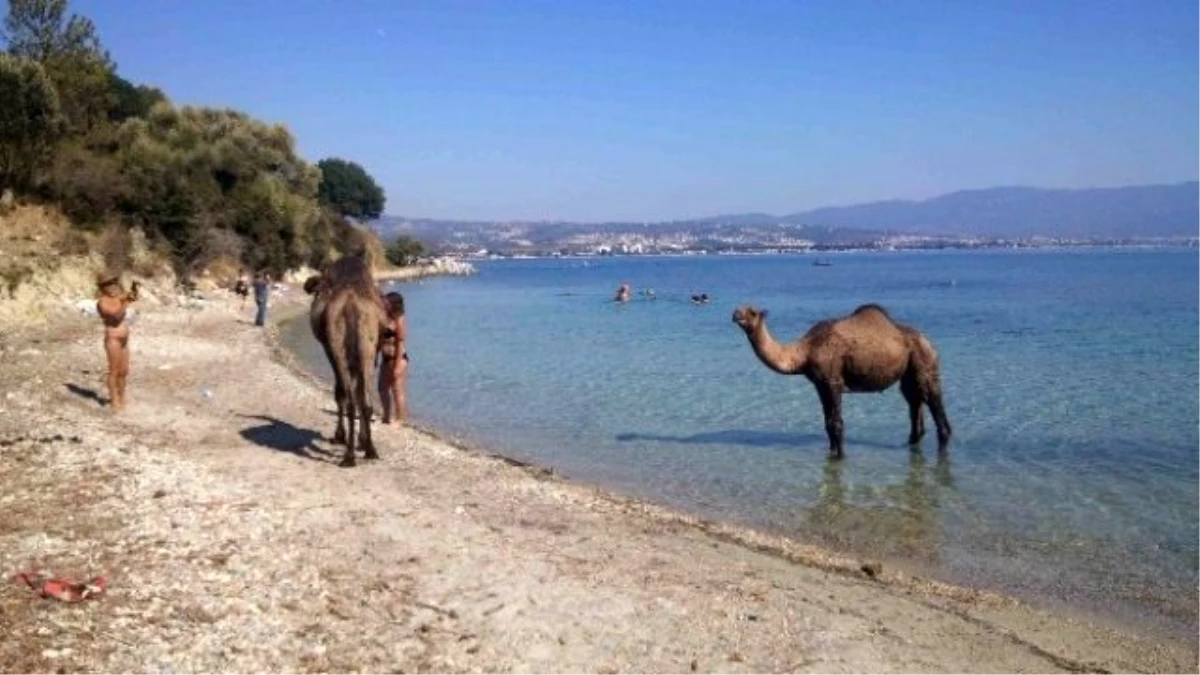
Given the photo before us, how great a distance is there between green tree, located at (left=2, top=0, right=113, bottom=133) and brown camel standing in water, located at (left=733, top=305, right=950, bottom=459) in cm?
3843

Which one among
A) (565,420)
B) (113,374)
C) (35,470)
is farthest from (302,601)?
(565,420)

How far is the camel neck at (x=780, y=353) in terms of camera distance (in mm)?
16438

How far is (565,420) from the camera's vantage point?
67.1 feet

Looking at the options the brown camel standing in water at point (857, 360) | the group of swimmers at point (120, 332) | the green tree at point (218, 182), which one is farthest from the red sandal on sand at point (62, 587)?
the green tree at point (218, 182)

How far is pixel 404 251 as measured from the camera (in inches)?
4828

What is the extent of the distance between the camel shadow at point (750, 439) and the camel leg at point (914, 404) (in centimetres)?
38

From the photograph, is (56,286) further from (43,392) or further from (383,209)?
(383,209)

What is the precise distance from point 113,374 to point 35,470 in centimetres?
457

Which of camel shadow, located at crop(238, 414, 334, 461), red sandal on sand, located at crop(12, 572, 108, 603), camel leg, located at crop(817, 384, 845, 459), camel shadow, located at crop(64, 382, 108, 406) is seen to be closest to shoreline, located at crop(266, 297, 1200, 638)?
camel shadow, located at crop(238, 414, 334, 461)

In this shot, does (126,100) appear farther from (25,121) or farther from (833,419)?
(833,419)

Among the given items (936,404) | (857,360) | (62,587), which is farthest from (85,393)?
(936,404)

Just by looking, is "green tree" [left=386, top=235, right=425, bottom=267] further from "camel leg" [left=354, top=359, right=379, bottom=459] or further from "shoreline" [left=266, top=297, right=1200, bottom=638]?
"camel leg" [left=354, top=359, right=379, bottom=459]

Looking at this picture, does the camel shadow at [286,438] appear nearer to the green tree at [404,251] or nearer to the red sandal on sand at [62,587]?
the red sandal on sand at [62,587]

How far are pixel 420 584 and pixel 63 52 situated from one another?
48.3 metres
